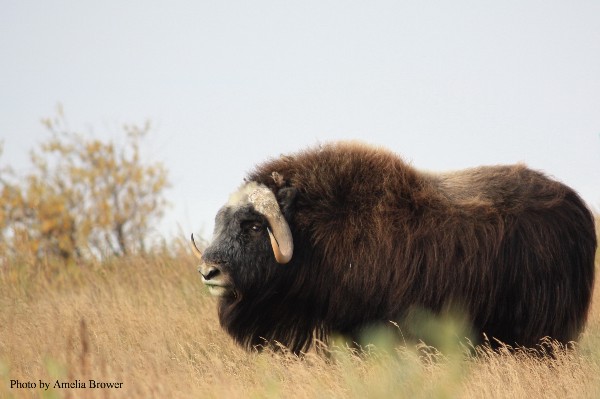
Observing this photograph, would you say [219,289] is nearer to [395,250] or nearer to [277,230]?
[277,230]

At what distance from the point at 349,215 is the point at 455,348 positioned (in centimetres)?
113

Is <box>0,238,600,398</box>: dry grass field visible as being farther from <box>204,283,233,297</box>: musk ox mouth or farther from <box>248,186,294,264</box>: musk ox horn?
<box>248,186,294,264</box>: musk ox horn

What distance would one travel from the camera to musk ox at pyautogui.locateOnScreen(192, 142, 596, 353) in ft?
20.6

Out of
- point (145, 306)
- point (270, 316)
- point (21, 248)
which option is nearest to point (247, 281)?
point (270, 316)

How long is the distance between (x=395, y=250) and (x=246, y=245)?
997mm

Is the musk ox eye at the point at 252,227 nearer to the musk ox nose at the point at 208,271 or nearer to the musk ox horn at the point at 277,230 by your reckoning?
A: the musk ox horn at the point at 277,230

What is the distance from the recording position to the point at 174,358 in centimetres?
680

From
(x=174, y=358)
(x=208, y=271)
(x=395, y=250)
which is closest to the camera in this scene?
(x=208, y=271)

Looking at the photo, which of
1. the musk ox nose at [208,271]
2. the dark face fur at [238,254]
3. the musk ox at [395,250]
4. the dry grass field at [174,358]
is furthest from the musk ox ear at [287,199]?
the dry grass field at [174,358]

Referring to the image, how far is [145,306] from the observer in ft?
30.3

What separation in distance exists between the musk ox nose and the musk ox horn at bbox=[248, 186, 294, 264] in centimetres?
41

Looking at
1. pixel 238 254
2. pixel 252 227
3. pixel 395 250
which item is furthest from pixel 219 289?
pixel 395 250

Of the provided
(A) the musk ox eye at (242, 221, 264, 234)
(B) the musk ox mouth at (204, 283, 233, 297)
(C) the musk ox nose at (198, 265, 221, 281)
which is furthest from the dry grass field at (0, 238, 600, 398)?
(A) the musk ox eye at (242, 221, 264, 234)

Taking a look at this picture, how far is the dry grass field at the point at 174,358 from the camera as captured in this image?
4805mm
